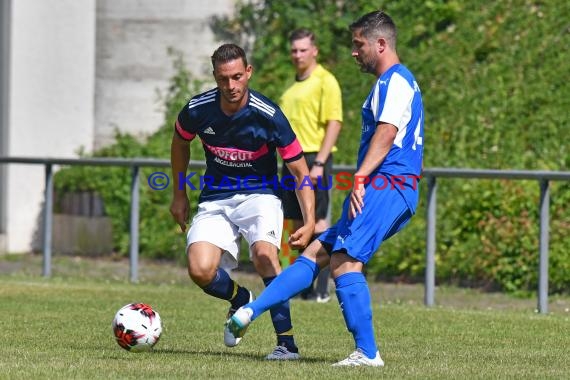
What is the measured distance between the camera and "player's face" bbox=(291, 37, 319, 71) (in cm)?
1220

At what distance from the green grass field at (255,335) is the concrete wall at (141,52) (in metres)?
3.48

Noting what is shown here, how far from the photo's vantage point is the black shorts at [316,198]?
12.1m

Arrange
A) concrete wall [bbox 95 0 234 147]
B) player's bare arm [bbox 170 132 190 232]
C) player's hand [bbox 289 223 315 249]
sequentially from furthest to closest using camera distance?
concrete wall [bbox 95 0 234 147] → player's bare arm [bbox 170 132 190 232] → player's hand [bbox 289 223 315 249]

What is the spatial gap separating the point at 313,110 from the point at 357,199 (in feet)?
15.0

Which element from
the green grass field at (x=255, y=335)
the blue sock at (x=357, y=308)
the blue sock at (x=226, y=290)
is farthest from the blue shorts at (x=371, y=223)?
the blue sock at (x=226, y=290)

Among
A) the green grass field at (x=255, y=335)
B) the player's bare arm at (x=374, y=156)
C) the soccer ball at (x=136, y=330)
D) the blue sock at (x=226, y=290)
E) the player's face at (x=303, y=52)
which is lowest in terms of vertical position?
the green grass field at (x=255, y=335)

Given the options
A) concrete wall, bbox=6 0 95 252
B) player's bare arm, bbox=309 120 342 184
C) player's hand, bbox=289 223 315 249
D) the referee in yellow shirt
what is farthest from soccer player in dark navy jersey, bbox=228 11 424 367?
concrete wall, bbox=6 0 95 252

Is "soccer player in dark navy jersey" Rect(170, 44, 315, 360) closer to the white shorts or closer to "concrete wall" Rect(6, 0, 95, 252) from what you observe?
the white shorts

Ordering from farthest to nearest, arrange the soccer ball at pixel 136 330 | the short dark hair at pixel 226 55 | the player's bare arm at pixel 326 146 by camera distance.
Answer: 1. the player's bare arm at pixel 326 146
2. the soccer ball at pixel 136 330
3. the short dark hair at pixel 226 55

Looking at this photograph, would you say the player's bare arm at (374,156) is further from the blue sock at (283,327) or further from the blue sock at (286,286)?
the blue sock at (283,327)

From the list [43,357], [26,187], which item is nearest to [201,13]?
[26,187]

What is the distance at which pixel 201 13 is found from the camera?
17.3 metres

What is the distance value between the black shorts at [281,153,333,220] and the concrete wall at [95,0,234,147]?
514cm

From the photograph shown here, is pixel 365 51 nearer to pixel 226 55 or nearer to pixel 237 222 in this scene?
pixel 226 55
